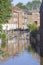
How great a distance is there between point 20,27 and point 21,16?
337 centimetres

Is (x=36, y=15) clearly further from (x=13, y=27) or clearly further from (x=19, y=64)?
(x=19, y=64)

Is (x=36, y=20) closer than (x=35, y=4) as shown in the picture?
Yes

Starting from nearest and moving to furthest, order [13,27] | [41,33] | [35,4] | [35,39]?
[41,33] → [35,39] → [13,27] → [35,4]

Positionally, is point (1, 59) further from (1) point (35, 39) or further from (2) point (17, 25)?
(2) point (17, 25)

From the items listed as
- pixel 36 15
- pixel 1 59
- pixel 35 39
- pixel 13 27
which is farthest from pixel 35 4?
pixel 1 59

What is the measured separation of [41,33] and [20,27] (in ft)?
124

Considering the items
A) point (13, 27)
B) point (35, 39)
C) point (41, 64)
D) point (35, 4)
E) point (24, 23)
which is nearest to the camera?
point (41, 64)

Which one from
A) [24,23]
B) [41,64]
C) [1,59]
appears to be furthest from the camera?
[24,23]

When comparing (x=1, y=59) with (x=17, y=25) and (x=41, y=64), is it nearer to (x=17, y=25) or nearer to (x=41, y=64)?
(x=41, y=64)

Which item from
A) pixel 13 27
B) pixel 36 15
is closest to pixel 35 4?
pixel 36 15

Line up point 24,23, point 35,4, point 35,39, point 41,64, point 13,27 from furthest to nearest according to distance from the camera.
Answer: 1. point 35,4
2. point 24,23
3. point 13,27
4. point 35,39
5. point 41,64

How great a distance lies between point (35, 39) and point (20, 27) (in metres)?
30.1

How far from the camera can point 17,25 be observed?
8875 cm

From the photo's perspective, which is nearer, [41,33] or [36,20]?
[41,33]
